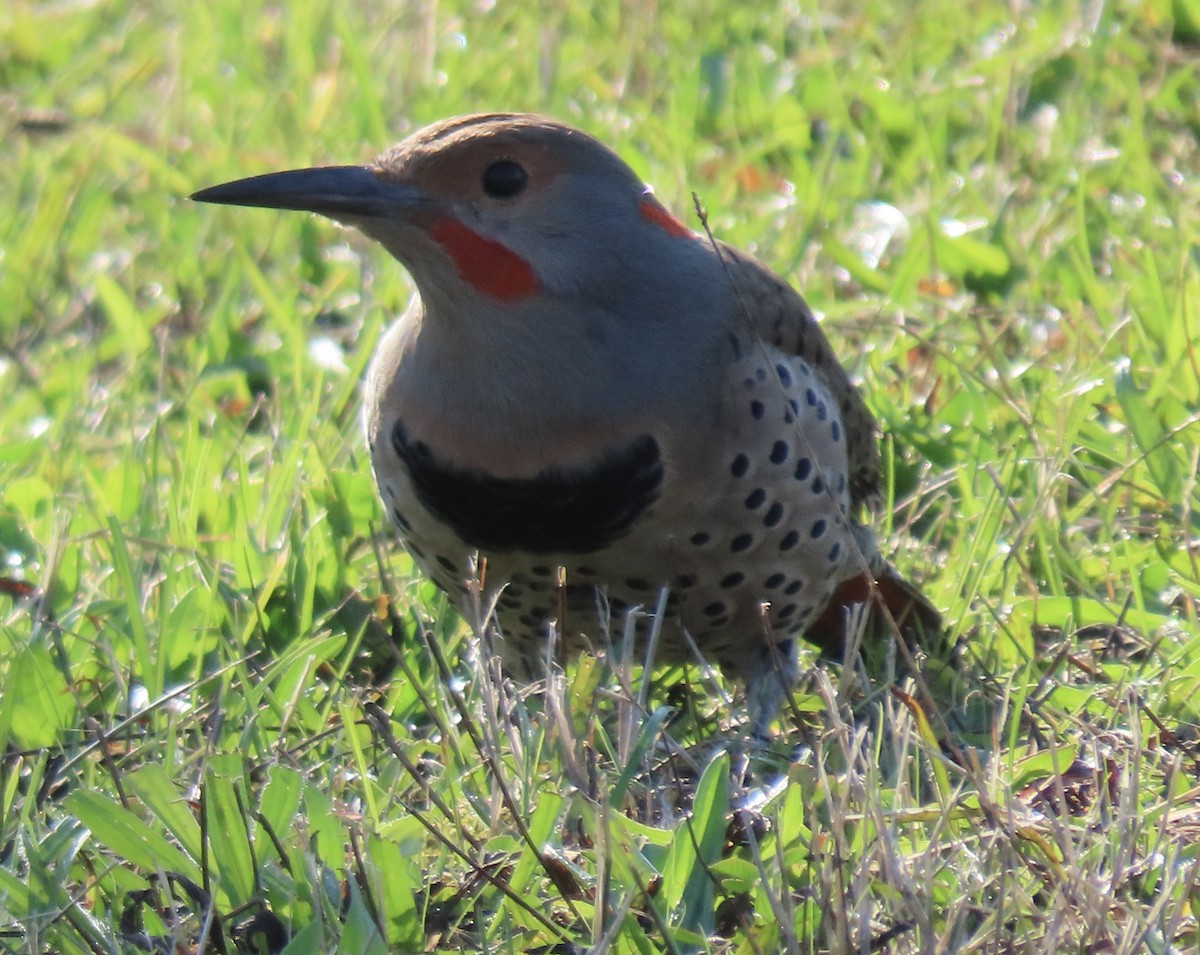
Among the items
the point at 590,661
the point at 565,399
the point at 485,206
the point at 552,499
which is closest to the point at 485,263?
the point at 485,206

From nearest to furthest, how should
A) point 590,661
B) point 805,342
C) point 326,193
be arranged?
point 590,661 → point 326,193 → point 805,342

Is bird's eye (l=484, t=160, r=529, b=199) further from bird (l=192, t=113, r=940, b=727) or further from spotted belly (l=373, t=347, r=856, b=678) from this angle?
spotted belly (l=373, t=347, r=856, b=678)

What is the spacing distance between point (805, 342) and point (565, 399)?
2.66ft

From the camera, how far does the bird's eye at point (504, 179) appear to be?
12.2ft

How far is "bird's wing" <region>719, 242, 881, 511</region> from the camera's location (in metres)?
4.14

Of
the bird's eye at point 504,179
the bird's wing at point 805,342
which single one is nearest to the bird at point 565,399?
the bird's eye at point 504,179

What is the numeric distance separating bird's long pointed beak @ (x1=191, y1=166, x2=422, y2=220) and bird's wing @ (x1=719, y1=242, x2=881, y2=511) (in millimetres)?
705

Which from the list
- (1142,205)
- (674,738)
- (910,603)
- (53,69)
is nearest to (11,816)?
(674,738)

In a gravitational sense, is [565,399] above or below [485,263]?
below

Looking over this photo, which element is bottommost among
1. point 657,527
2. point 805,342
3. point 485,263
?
point 657,527

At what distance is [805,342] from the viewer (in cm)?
431

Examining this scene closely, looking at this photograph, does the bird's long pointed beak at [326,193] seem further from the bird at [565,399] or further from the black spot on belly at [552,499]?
the black spot on belly at [552,499]

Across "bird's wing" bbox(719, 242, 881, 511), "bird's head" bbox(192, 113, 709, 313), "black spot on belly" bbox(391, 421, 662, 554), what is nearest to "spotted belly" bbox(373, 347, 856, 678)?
"black spot on belly" bbox(391, 421, 662, 554)

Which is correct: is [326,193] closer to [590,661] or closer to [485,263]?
[485,263]
